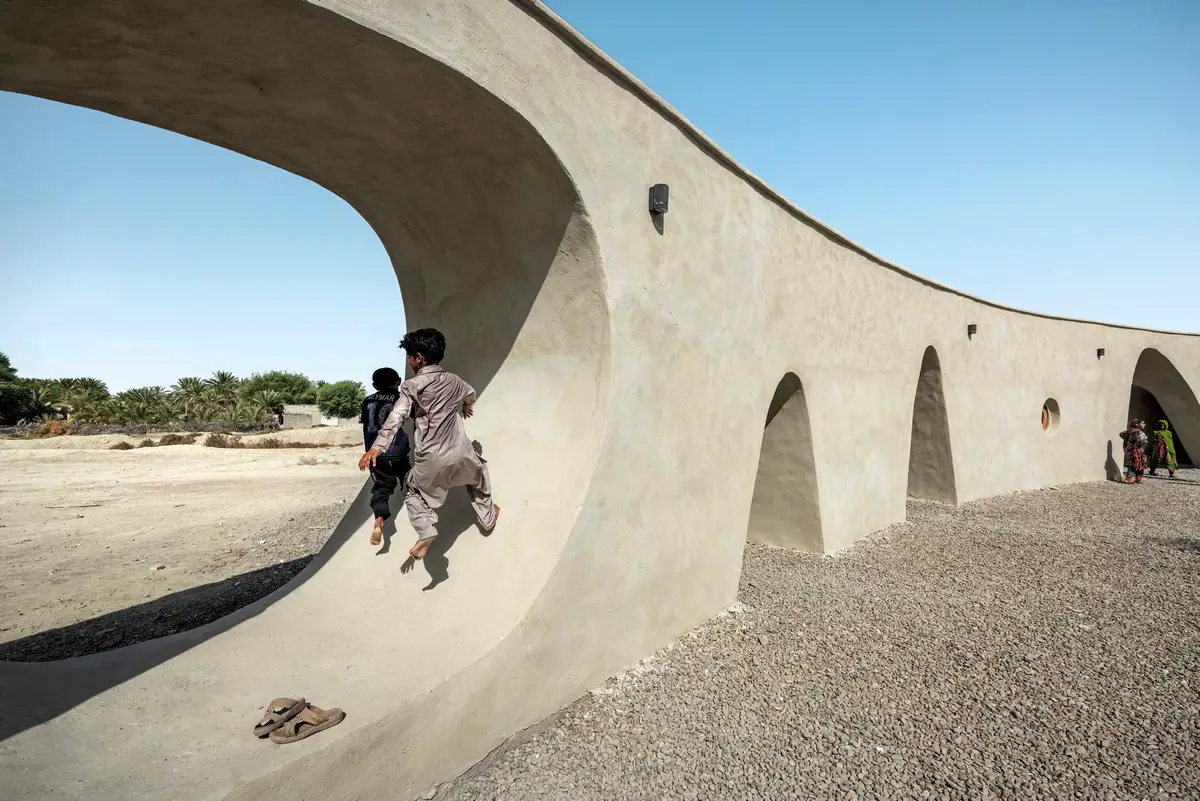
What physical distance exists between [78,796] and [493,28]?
3.82 meters

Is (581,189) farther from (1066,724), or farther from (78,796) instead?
(1066,724)

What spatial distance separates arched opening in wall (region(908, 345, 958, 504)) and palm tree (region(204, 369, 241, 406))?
141 feet

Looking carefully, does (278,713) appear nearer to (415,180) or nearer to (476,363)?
(476,363)

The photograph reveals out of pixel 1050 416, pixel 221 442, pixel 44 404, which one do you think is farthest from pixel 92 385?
pixel 1050 416

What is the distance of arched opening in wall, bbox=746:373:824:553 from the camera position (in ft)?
21.6

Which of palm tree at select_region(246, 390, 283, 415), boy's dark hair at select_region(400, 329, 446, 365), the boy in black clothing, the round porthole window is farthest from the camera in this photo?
palm tree at select_region(246, 390, 283, 415)

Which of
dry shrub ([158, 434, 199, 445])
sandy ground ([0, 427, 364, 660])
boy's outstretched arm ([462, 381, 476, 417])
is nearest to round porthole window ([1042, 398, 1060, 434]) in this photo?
boy's outstretched arm ([462, 381, 476, 417])

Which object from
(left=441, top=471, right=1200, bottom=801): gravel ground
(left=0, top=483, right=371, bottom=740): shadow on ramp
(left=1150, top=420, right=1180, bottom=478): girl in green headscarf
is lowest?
(left=441, top=471, right=1200, bottom=801): gravel ground

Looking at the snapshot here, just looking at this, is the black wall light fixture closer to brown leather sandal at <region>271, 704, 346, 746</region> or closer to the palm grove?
brown leather sandal at <region>271, 704, 346, 746</region>

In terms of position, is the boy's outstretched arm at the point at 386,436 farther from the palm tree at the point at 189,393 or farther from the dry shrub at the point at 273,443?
the palm tree at the point at 189,393

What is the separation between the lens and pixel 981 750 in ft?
10.1

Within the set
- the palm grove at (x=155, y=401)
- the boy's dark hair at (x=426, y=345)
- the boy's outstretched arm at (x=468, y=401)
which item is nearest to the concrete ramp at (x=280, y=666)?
the boy's outstretched arm at (x=468, y=401)

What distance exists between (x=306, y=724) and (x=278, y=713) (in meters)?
0.20

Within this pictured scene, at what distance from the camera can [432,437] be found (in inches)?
138
